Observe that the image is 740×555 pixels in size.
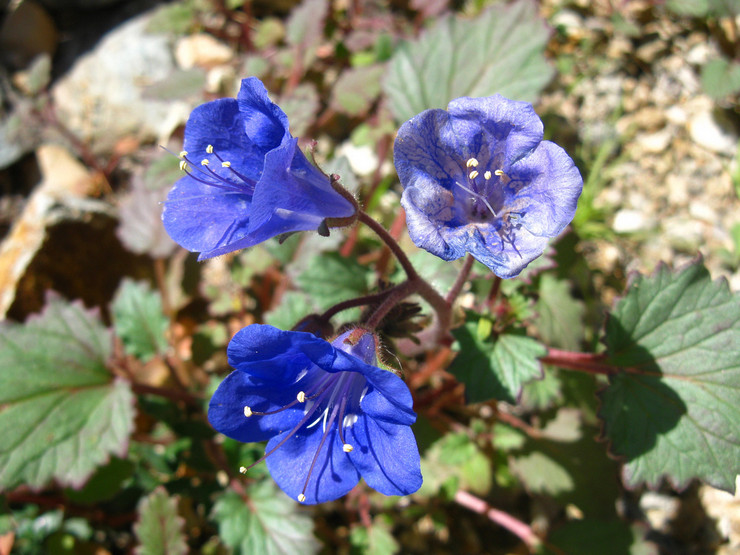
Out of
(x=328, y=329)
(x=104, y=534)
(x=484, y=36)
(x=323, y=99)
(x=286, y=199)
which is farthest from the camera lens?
(x=323, y=99)

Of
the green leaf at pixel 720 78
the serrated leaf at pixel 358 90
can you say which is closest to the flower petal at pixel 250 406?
the serrated leaf at pixel 358 90

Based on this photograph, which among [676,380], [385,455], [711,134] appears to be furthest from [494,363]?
[711,134]

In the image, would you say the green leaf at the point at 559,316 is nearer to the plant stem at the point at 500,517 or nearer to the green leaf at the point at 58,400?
the plant stem at the point at 500,517

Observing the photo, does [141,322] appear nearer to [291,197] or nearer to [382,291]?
[382,291]

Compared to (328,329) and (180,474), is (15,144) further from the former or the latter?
(328,329)

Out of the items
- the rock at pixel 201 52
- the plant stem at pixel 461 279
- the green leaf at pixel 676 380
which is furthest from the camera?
the rock at pixel 201 52

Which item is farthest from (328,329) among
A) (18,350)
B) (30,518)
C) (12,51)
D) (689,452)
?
(12,51)
